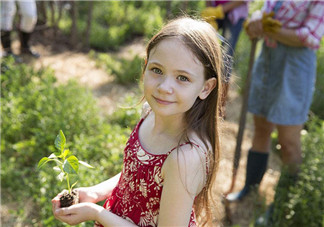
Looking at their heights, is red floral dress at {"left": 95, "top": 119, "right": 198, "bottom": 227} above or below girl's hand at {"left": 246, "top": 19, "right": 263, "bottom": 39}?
below

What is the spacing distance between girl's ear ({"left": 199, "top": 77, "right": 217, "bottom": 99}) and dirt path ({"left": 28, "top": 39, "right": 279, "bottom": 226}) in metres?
1.62

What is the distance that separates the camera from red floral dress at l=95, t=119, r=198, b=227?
4.40ft

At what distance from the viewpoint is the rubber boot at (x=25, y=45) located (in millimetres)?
4812

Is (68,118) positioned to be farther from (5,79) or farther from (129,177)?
(129,177)

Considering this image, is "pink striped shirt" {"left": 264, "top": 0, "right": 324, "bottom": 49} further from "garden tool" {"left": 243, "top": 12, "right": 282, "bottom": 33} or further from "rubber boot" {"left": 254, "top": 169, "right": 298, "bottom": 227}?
"rubber boot" {"left": 254, "top": 169, "right": 298, "bottom": 227}

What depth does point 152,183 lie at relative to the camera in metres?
1.35

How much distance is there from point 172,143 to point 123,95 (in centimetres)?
316

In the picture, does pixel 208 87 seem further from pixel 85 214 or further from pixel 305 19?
pixel 305 19

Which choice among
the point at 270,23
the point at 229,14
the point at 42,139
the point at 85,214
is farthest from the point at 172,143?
the point at 229,14

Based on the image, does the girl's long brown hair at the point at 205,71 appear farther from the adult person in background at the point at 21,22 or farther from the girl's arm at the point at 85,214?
the adult person in background at the point at 21,22

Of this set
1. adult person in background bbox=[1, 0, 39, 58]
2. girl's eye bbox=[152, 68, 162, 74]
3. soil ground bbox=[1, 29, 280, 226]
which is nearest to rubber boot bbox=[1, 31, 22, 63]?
adult person in background bbox=[1, 0, 39, 58]

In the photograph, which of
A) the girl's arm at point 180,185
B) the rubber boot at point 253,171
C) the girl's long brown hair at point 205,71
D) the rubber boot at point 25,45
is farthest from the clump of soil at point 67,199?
the rubber boot at point 25,45

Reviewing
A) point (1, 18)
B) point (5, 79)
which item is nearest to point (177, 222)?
point (5, 79)

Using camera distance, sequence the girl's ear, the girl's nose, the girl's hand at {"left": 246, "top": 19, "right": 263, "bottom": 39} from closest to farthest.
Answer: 1. the girl's nose
2. the girl's ear
3. the girl's hand at {"left": 246, "top": 19, "right": 263, "bottom": 39}
